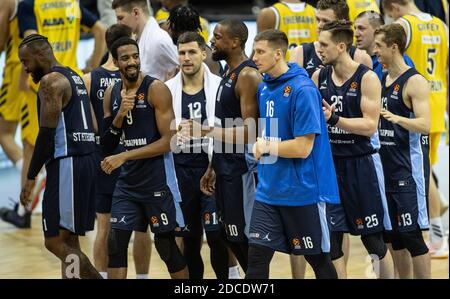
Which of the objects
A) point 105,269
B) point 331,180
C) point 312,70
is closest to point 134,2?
point 312,70

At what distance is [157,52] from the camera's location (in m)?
8.26

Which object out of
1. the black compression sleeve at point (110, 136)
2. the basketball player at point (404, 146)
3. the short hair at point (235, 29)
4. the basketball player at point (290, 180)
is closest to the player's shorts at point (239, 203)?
the basketball player at point (290, 180)

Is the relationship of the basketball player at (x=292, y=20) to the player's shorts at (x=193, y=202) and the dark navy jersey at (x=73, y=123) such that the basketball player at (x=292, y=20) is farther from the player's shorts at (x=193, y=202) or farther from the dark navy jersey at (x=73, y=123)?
the dark navy jersey at (x=73, y=123)

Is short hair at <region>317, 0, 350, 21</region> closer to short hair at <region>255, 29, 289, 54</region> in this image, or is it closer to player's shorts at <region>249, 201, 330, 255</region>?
short hair at <region>255, 29, 289, 54</region>

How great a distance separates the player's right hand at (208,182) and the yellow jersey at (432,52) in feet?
8.83

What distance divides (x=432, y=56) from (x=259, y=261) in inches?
147

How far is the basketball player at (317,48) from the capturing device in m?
7.53

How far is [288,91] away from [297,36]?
3.29m

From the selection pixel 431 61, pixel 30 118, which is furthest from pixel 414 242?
pixel 30 118

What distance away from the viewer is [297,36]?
30.8 ft

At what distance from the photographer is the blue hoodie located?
6160mm

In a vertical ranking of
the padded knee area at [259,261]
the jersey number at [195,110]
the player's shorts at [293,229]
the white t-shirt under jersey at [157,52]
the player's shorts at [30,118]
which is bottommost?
the padded knee area at [259,261]

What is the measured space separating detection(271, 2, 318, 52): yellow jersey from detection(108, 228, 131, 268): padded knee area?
10.1 feet
